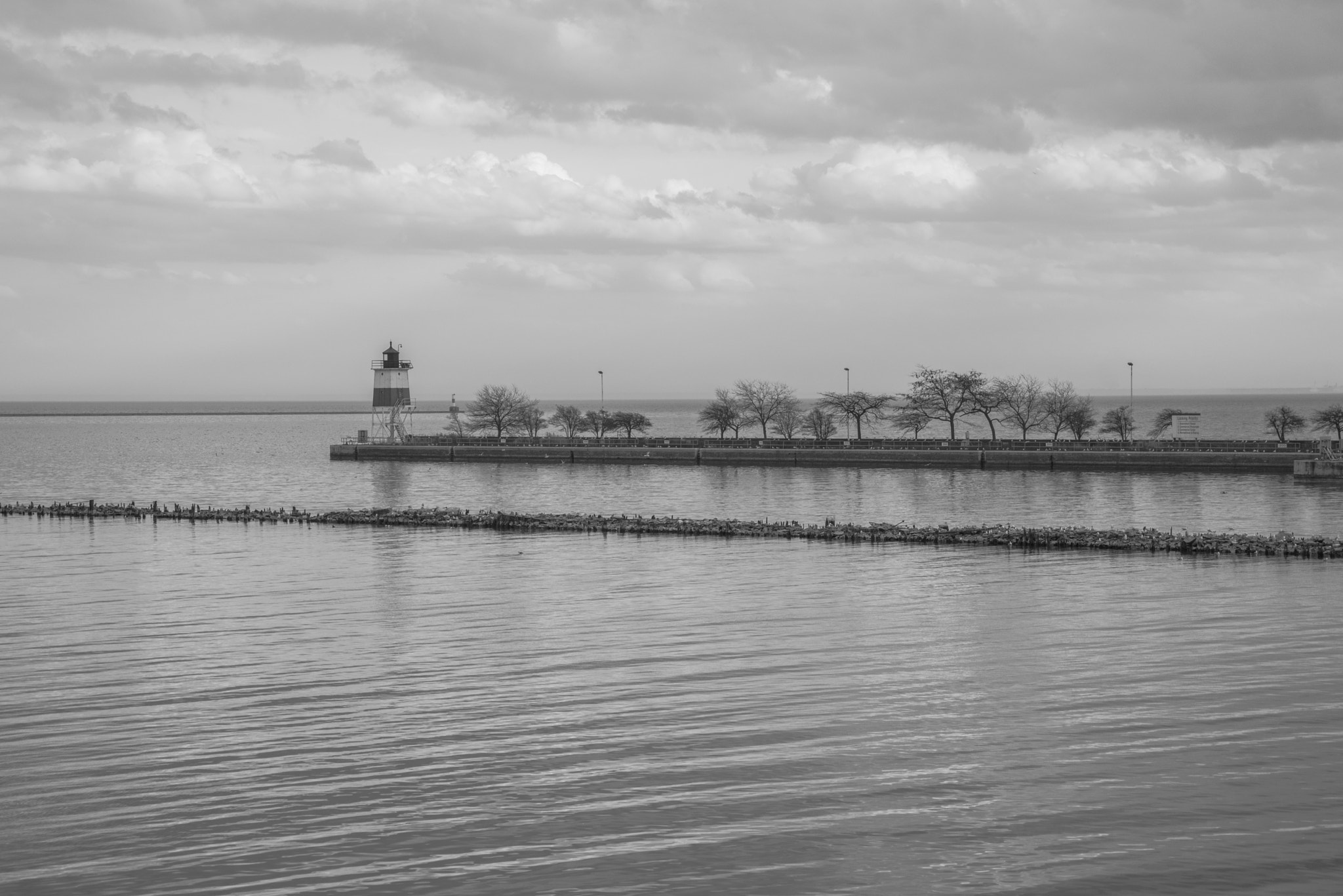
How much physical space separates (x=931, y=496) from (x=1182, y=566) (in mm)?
31896

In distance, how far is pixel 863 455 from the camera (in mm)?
98938

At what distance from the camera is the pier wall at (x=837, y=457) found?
281 ft

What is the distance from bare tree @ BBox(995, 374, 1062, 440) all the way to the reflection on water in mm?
78729

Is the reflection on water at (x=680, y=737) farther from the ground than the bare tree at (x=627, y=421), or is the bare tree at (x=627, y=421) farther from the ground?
the bare tree at (x=627, y=421)

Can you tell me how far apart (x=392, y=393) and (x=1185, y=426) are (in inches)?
2650

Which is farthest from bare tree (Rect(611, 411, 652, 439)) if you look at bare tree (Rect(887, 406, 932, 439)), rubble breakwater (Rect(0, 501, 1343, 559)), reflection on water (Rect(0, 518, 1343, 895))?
reflection on water (Rect(0, 518, 1343, 895))

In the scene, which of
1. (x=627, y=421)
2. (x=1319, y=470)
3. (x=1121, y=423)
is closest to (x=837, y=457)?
(x=1121, y=423)

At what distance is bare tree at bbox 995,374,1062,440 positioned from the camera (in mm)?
112500

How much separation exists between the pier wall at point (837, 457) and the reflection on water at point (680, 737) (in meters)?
53.6

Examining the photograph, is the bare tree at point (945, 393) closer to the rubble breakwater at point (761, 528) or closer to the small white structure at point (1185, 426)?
the small white structure at point (1185, 426)

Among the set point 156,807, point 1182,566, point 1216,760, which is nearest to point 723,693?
point 1216,760

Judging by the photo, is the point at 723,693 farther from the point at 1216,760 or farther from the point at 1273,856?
the point at 1273,856

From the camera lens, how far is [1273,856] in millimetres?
14414

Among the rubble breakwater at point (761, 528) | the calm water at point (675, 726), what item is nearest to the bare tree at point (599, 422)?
the rubble breakwater at point (761, 528)
